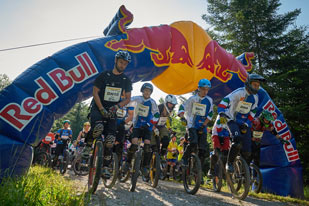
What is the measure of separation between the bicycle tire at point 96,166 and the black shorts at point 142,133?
209 centimetres

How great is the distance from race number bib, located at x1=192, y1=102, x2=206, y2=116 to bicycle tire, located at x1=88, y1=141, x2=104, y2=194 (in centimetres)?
276

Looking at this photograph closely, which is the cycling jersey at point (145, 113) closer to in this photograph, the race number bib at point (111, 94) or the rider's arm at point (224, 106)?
the rider's arm at point (224, 106)

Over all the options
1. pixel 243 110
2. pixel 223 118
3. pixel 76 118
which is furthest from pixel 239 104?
pixel 76 118

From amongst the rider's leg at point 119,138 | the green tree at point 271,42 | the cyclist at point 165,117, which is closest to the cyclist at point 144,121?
the rider's leg at point 119,138

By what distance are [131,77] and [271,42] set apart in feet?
40.1

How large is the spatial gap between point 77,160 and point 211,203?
17.7 feet

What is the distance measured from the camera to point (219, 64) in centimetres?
894

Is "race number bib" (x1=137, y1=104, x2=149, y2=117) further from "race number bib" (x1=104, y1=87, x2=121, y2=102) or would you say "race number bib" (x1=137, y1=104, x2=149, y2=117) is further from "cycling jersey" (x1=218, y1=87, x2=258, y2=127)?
"race number bib" (x1=104, y1=87, x2=121, y2=102)

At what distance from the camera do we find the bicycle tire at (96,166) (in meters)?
3.67

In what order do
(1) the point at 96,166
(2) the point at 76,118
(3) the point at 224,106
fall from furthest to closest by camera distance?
(2) the point at 76,118 → (3) the point at 224,106 → (1) the point at 96,166

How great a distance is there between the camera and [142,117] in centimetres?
651

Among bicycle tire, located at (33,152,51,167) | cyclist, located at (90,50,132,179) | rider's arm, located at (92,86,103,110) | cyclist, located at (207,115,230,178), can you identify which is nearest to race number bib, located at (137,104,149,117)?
cyclist, located at (207,115,230,178)

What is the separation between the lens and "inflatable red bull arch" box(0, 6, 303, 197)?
4.58 metres

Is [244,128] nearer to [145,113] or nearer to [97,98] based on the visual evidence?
[145,113]
